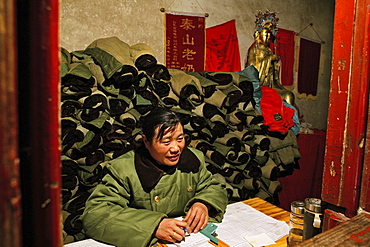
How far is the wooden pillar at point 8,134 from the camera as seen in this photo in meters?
0.26

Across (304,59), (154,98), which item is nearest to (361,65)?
(154,98)

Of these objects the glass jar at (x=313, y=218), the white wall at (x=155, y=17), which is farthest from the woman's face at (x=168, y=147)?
the white wall at (x=155, y=17)

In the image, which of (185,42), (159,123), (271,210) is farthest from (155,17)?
(271,210)

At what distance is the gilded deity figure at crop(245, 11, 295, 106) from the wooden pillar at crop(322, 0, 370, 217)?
11.4 feet

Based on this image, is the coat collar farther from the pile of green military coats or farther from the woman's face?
the pile of green military coats

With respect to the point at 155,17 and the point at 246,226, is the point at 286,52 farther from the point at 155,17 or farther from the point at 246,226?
the point at 246,226

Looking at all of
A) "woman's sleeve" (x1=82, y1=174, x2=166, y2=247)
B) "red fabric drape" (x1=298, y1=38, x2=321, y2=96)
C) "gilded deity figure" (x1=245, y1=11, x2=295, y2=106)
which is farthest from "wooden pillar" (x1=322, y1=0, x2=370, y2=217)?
"red fabric drape" (x1=298, y1=38, x2=321, y2=96)

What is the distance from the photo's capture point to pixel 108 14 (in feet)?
12.0

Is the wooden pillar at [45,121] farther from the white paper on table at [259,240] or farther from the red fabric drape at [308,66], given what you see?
the red fabric drape at [308,66]

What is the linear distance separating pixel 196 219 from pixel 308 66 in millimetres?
5711

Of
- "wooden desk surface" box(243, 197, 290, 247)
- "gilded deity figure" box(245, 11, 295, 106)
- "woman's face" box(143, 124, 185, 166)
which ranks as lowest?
"wooden desk surface" box(243, 197, 290, 247)

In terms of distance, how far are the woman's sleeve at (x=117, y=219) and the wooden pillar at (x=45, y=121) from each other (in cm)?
118

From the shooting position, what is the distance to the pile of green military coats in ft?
7.07

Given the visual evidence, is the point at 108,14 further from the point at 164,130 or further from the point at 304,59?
the point at 304,59
